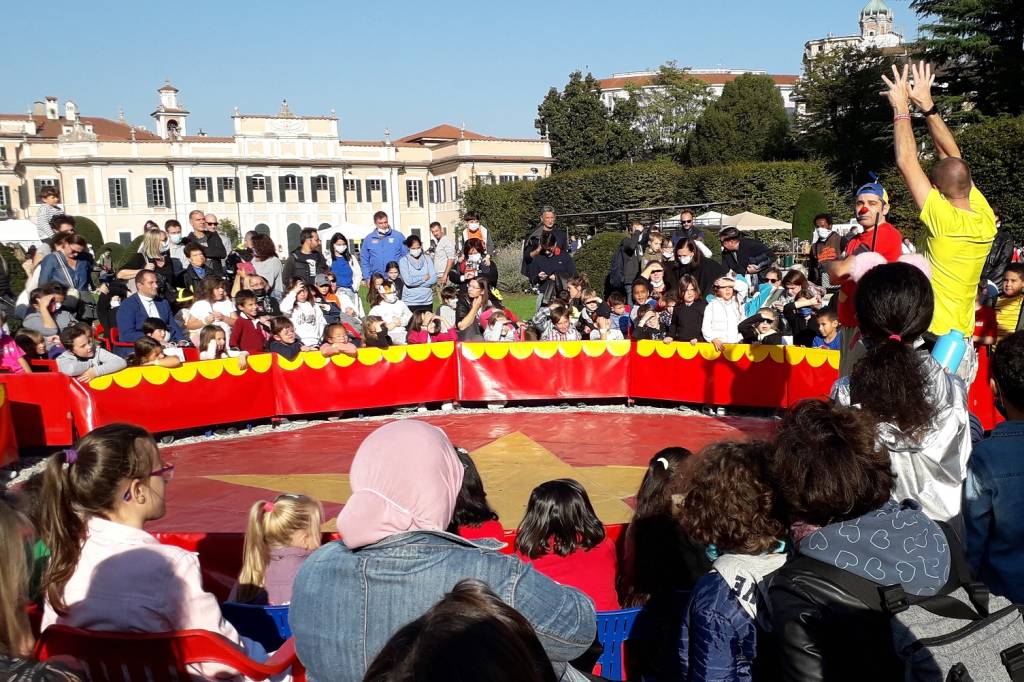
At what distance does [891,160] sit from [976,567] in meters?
50.2

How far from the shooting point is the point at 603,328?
13578 millimetres

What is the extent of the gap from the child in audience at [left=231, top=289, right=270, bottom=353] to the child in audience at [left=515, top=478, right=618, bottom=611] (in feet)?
29.5

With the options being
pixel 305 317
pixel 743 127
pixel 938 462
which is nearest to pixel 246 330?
pixel 305 317

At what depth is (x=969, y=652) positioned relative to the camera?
2.12 metres

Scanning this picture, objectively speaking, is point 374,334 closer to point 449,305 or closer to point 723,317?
point 449,305

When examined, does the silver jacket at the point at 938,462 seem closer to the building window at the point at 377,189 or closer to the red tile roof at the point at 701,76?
the building window at the point at 377,189

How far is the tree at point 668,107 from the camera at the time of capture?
274 ft

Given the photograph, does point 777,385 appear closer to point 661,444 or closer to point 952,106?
point 661,444

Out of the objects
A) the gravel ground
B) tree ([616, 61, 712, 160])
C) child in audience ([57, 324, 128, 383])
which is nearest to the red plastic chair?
child in audience ([57, 324, 128, 383])

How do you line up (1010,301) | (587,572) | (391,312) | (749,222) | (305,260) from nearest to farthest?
(587,572) < (1010,301) < (391,312) < (305,260) < (749,222)

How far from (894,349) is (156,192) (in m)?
85.9

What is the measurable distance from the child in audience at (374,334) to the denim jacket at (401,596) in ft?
35.8

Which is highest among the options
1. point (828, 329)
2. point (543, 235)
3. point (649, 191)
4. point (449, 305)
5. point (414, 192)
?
point (414, 192)

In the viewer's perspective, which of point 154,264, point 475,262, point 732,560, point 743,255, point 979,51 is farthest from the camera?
point 979,51
